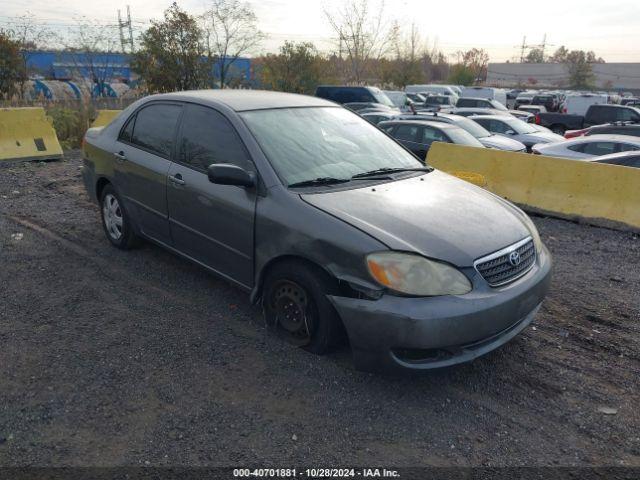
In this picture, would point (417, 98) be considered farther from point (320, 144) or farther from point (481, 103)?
point (320, 144)

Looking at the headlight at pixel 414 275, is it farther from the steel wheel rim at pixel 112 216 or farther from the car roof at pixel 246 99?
the steel wheel rim at pixel 112 216

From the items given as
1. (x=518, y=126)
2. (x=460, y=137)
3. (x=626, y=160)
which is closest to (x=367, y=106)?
(x=518, y=126)

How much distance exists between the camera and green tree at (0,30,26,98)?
19.0 meters

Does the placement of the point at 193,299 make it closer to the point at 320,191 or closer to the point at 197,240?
the point at 197,240

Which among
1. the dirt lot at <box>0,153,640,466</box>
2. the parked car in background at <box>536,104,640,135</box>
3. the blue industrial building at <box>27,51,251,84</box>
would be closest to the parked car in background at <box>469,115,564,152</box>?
the parked car in background at <box>536,104,640,135</box>

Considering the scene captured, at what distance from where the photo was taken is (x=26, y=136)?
32.1ft

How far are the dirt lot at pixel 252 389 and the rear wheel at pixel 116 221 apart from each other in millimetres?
512

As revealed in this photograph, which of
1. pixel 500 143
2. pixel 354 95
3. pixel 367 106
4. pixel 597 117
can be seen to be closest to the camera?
pixel 500 143

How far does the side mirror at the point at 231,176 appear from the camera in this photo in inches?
132

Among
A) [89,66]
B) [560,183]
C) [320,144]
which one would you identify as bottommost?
[560,183]

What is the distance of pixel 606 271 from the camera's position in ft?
17.3

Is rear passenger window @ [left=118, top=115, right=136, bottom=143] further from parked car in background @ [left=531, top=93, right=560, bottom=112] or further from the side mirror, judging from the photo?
parked car in background @ [left=531, top=93, right=560, bottom=112]

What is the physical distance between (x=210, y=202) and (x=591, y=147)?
385 inches

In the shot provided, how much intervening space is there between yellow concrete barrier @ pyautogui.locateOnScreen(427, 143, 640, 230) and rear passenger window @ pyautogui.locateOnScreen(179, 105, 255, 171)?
4.03 m
